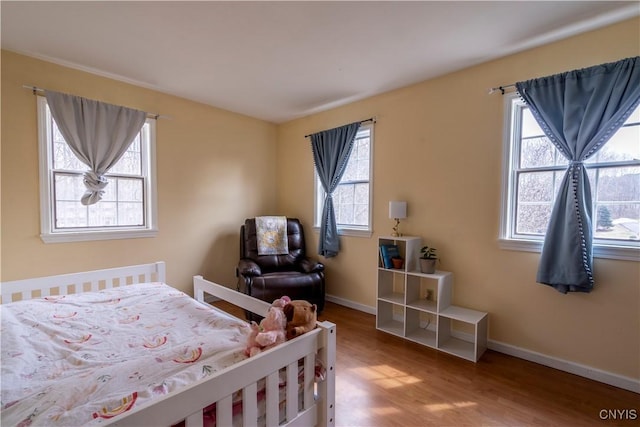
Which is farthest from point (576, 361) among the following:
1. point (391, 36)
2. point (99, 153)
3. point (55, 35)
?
point (55, 35)

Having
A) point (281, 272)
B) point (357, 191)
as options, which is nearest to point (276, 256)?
point (281, 272)

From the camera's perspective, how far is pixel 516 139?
245 cm

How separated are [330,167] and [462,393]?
2691 mm

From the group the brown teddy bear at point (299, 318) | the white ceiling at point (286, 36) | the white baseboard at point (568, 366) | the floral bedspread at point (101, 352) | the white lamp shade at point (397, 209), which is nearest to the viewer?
the floral bedspread at point (101, 352)

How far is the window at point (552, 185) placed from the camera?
78.7 inches

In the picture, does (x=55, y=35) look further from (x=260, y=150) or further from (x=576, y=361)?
(x=576, y=361)

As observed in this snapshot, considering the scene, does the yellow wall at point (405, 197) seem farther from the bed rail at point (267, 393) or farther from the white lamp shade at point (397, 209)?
the bed rail at point (267, 393)

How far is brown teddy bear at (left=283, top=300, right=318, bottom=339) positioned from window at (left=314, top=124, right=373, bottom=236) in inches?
90.1

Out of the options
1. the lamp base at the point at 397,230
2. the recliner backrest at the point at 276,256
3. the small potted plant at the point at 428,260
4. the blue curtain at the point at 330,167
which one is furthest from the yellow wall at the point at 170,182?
the small potted plant at the point at 428,260

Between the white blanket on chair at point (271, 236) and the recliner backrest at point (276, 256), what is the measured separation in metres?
0.06

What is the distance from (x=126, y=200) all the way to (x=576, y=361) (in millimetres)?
4445

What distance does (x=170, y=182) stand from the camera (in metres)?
3.39

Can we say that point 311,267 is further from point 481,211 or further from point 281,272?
point 481,211

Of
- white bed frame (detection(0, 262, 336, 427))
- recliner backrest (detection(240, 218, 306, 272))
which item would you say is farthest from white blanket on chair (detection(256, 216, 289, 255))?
white bed frame (detection(0, 262, 336, 427))
